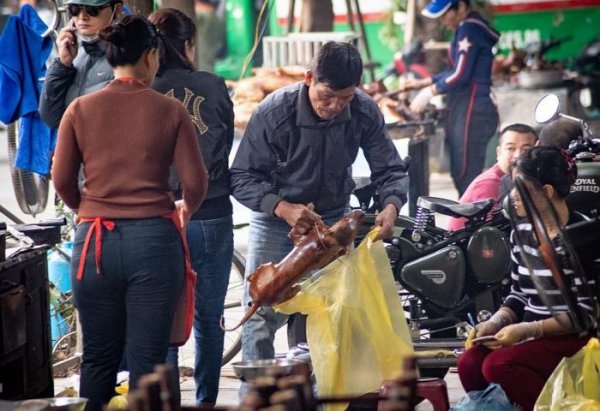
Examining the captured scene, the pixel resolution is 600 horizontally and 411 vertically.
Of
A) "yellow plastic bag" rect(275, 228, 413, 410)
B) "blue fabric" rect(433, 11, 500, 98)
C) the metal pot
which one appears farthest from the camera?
"blue fabric" rect(433, 11, 500, 98)

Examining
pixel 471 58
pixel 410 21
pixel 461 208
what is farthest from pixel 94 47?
pixel 410 21

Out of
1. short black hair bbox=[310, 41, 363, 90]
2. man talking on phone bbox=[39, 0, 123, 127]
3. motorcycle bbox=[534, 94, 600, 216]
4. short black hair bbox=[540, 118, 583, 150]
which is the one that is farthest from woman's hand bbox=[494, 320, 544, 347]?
man talking on phone bbox=[39, 0, 123, 127]

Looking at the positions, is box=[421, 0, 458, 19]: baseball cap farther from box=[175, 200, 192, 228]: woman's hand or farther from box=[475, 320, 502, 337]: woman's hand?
box=[175, 200, 192, 228]: woman's hand

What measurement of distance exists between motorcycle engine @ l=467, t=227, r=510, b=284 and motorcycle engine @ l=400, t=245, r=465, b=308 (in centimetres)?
6

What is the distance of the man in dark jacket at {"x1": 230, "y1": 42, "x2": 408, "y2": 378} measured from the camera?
19.1 feet

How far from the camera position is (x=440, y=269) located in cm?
634

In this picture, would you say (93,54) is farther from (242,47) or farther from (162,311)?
(242,47)

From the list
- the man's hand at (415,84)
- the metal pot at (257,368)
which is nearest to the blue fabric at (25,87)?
the metal pot at (257,368)

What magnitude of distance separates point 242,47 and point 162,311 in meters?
20.3

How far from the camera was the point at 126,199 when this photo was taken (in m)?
5.02

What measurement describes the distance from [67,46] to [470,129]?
5.45m

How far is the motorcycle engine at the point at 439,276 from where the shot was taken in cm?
634

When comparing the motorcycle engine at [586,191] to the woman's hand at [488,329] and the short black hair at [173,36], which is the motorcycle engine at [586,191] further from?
the short black hair at [173,36]

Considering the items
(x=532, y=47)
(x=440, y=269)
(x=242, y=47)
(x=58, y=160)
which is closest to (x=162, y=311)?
(x=58, y=160)
